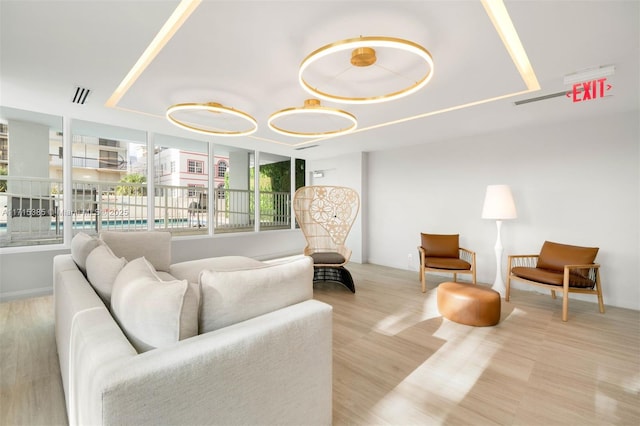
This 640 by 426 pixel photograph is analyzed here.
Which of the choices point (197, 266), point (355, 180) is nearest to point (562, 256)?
Result: point (355, 180)

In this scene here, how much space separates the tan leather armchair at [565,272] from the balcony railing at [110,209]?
5136 millimetres

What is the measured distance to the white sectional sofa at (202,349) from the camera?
2.71ft

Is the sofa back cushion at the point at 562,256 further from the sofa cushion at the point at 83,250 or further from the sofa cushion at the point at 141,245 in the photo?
the sofa cushion at the point at 83,250

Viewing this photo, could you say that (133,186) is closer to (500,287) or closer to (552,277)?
(500,287)

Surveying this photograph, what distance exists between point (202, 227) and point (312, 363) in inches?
192

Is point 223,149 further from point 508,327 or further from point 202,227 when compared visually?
point 508,327

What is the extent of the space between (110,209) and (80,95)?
2.01m

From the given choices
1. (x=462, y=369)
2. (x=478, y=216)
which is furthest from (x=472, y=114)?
(x=462, y=369)

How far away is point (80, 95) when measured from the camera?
3.13 metres

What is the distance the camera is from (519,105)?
3.30 meters

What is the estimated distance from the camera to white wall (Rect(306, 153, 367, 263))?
19.7 feet

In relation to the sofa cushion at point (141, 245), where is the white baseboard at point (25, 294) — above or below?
below

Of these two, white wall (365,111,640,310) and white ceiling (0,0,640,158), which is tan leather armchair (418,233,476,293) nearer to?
white wall (365,111,640,310)

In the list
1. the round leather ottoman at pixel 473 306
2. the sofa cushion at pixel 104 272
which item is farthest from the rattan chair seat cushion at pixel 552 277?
the sofa cushion at pixel 104 272
